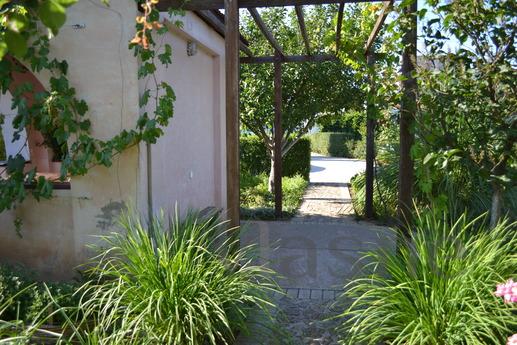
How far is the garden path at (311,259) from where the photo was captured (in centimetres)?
396

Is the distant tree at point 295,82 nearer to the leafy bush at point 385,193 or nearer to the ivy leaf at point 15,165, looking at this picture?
the leafy bush at point 385,193

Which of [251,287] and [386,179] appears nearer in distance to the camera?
[251,287]

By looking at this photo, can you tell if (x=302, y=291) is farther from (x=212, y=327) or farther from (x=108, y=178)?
(x=108, y=178)

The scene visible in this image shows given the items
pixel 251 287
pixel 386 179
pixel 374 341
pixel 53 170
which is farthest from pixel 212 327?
pixel 386 179

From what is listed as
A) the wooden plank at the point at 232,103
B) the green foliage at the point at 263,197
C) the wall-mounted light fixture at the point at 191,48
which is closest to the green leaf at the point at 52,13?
the wooden plank at the point at 232,103

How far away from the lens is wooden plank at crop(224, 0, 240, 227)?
409 centimetres

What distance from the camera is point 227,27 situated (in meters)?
4.11

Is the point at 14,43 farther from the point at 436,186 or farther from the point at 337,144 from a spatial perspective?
the point at 337,144

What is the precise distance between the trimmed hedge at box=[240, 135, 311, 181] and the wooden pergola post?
8976 millimetres

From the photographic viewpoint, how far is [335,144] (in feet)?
93.9

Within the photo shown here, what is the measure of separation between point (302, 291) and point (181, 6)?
2.82 metres

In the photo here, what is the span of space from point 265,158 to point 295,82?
389cm

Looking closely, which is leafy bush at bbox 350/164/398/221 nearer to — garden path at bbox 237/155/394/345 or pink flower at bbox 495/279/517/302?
garden path at bbox 237/155/394/345

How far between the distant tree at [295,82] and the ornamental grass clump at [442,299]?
6.66 meters
